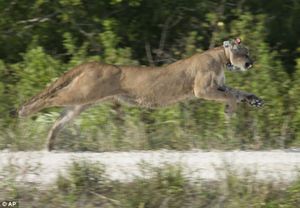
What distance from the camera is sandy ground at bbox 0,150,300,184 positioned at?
27.1 ft

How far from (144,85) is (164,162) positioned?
1.96 m

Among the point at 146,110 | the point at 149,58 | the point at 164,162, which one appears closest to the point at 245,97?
the point at 146,110

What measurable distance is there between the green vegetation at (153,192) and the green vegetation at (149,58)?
6.19 ft

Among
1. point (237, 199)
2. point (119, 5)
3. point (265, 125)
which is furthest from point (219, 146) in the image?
point (119, 5)

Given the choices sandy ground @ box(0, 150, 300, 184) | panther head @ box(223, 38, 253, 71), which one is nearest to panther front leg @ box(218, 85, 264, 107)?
panther head @ box(223, 38, 253, 71)

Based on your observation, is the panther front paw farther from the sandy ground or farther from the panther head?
the sandy ground

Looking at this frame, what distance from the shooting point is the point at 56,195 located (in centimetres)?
785

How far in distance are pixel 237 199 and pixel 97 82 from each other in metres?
2.82

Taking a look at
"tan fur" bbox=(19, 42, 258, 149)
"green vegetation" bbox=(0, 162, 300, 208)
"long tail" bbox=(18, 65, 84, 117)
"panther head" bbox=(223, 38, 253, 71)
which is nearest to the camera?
"green vegetation" bbox=(0, 162, 300, 208)

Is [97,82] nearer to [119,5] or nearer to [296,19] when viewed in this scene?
[119,5]

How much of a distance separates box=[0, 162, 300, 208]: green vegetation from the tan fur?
1984 mm

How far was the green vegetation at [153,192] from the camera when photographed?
25.4 feet

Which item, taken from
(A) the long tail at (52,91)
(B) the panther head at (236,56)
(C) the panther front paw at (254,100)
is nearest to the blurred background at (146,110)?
(A) the long tail at (52,91)

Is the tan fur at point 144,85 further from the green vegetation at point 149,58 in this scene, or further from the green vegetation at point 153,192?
the green vegetation at point 153,192
